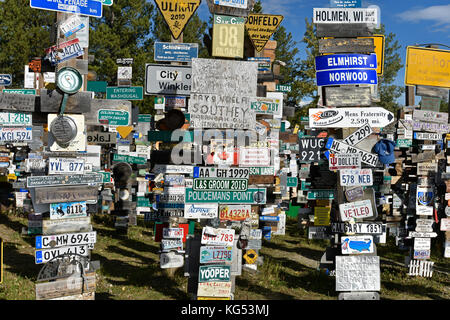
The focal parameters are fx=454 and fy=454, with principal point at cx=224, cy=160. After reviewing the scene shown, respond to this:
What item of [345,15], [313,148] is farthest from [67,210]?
[345,15]

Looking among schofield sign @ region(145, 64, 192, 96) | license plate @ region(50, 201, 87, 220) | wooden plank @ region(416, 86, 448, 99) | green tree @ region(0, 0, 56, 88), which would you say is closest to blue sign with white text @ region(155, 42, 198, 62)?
schofield sign @ region(145, 64, 192, 96)

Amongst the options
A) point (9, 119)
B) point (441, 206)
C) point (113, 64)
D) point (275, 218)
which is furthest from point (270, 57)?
point (113, 64)

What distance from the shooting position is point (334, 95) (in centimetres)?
711

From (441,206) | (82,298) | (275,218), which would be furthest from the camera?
(441,206)

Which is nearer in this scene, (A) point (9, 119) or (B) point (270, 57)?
(A) point (9, 119)

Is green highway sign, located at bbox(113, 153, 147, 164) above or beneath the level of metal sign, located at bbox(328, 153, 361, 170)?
beneath

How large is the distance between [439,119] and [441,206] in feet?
10.7

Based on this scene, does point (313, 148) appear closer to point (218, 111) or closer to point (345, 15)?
point (218, 111)

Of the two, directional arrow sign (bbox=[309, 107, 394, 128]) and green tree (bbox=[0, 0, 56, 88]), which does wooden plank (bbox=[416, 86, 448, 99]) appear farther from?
green tree (bbox=[0, 0, 56, 88])

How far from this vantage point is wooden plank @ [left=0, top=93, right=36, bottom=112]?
19.8 feet

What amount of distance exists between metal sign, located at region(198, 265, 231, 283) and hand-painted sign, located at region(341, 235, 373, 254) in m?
1.79

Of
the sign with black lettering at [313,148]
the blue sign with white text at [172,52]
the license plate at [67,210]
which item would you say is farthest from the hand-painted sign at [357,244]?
the blue sign with white text at [172,52]

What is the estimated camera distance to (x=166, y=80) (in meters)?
8.05

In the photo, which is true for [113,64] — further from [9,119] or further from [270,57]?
[9,119]
